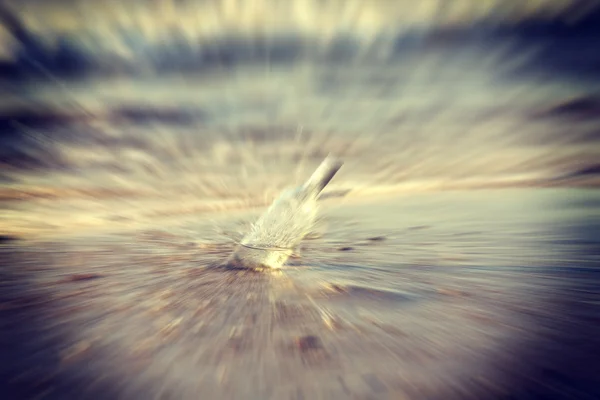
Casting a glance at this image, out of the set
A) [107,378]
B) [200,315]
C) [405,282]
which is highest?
[405,282]

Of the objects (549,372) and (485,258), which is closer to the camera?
(549,372)

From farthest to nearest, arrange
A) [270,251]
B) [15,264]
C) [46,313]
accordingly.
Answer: [15,264]
[270,251]
[46,313]

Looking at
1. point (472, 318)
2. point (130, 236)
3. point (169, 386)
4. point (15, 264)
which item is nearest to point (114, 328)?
point (169, 386)

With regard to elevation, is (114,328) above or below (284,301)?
below

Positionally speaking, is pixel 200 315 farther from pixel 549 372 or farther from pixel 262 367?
pixel 549 372

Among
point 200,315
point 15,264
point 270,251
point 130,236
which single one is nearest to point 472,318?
point 200,315

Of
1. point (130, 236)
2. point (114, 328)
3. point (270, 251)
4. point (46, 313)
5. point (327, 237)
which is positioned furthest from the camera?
point (130, 236)
